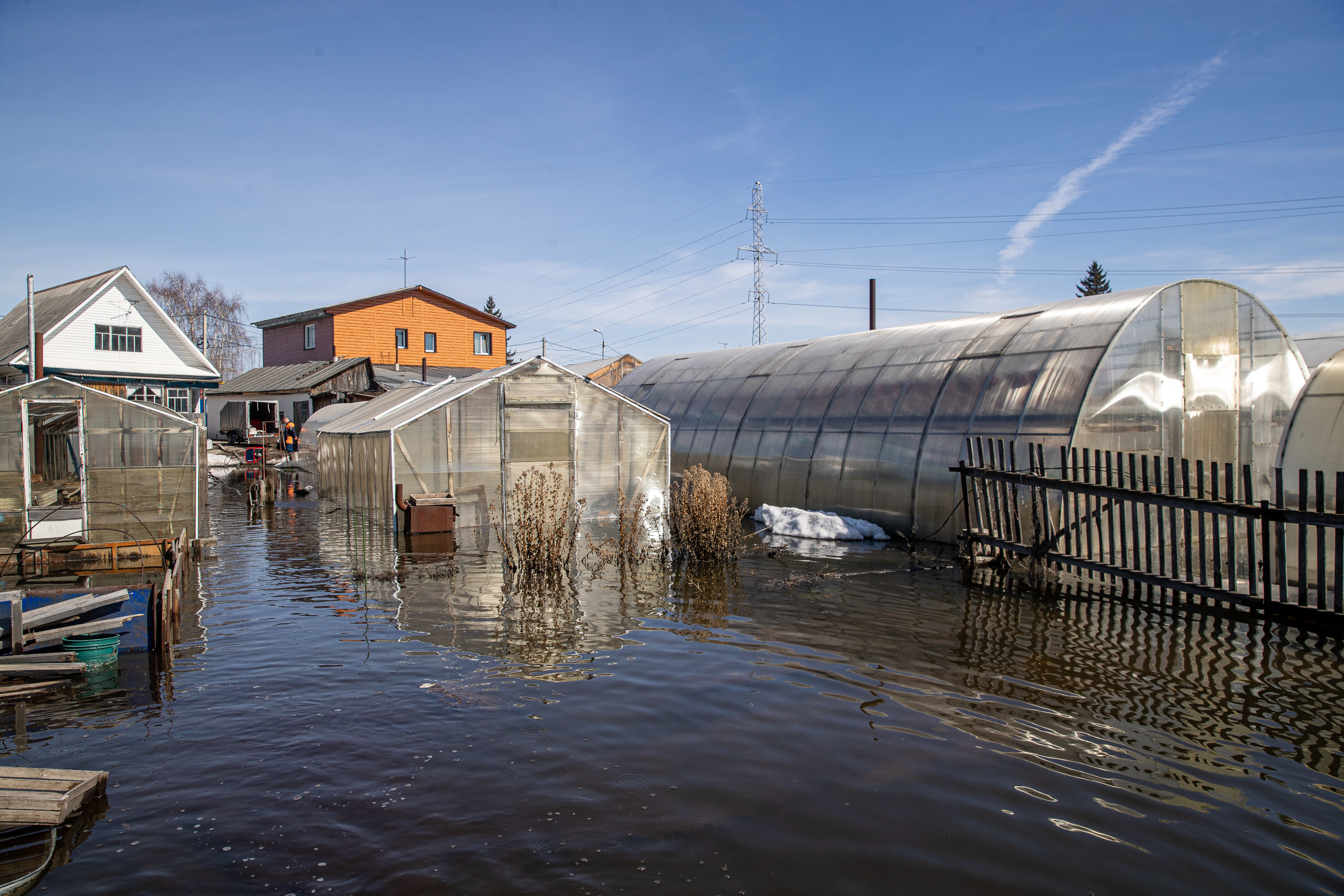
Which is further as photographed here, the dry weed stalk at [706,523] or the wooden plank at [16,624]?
the dry weed stalk at [706,523]

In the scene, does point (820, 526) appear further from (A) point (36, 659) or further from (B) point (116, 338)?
(B) point (116, 338)

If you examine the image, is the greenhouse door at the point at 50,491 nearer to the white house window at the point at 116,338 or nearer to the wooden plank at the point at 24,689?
the wooden plank at the point at 24,689

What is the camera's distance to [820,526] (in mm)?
18047

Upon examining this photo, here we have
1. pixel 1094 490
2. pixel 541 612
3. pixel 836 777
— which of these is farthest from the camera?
pixel 1094 490

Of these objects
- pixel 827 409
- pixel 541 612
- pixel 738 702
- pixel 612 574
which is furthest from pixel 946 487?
pixel 738 702

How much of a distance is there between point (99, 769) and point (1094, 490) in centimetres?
1196

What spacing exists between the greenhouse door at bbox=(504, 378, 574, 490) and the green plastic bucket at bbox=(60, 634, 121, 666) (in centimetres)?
1065

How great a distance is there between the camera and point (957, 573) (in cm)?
1355

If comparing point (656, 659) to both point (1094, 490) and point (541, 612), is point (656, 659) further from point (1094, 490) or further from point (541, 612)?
point (1094, 490)

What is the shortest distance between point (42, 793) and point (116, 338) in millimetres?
35395

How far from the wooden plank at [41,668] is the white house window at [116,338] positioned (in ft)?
103

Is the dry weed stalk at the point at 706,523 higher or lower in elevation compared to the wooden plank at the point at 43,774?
higher

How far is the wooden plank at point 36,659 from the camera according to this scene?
7.86m

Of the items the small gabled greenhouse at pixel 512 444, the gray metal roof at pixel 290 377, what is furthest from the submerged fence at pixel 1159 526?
the gray metal roof at pixel 290 377
